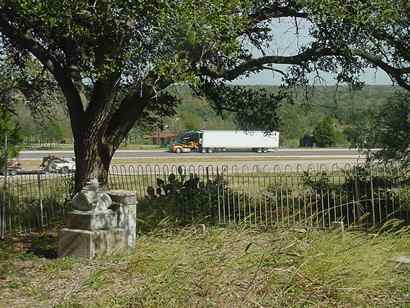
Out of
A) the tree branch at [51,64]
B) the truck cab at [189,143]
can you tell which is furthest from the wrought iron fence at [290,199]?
the truck cab at [189,143]

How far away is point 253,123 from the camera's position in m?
16.3

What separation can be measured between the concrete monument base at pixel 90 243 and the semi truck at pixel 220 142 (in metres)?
56.7

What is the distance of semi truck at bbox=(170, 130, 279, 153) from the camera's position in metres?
68.7

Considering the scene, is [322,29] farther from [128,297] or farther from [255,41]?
[128,297]

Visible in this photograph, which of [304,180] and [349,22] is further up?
[349,22]

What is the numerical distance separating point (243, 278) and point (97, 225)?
4.27 m

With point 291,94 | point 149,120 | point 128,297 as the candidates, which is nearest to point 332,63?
point 291,94

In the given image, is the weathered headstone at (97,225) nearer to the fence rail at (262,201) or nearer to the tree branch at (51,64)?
the fence rail at (262,201)

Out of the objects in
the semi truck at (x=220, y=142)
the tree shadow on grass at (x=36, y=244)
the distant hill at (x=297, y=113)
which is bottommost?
the tree shadow on grass at (x=36, y=244)

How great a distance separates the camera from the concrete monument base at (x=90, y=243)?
998 cm

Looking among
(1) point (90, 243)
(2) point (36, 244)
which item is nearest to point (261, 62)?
(1) point (90, 243)

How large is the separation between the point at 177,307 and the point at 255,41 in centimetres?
1017

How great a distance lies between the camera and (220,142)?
69.8 m

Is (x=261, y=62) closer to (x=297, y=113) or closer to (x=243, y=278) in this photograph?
(x=243, y=278)
